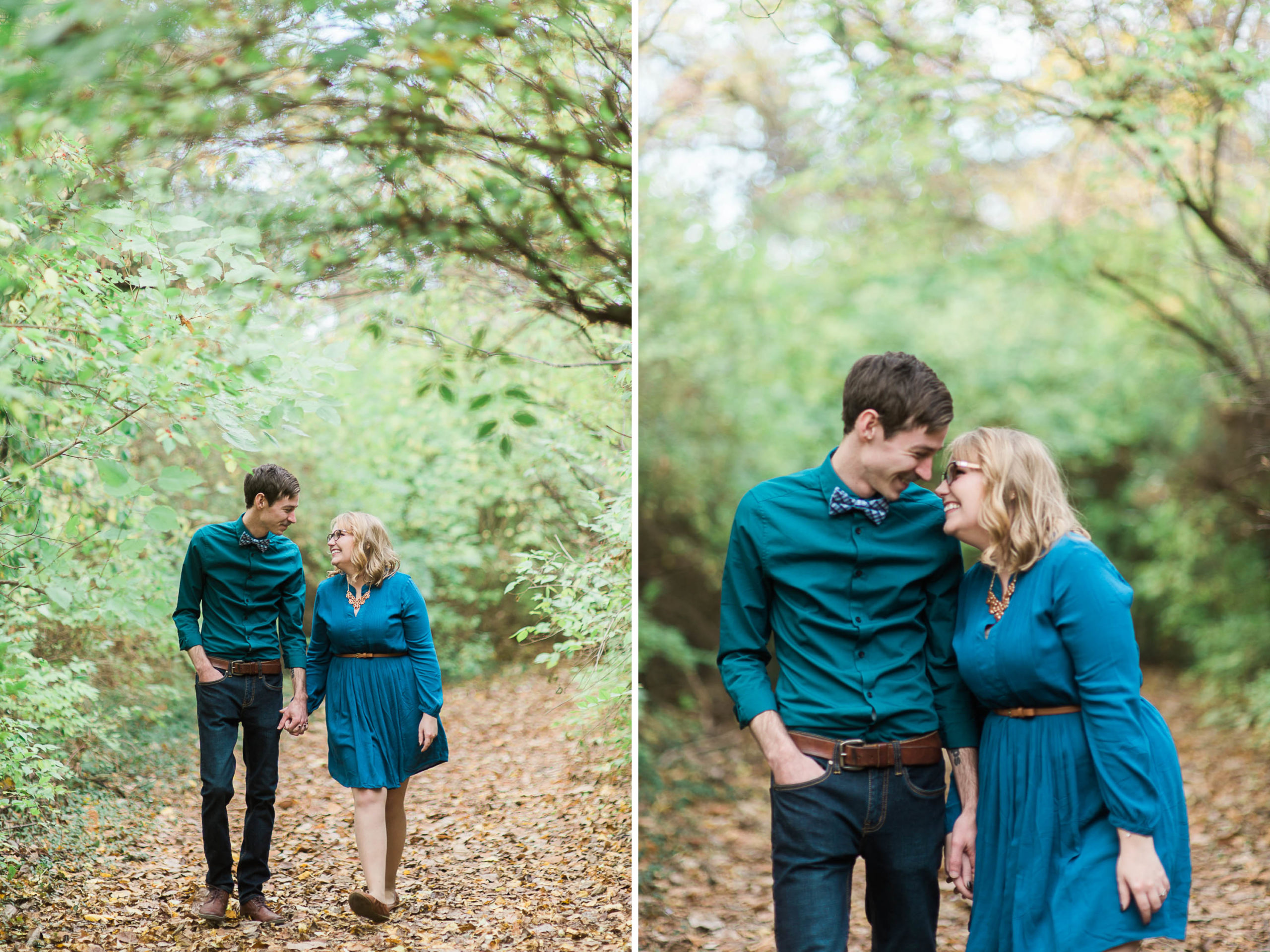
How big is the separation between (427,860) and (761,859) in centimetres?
263

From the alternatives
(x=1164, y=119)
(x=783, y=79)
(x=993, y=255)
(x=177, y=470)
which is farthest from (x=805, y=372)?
(x=177, y=470)

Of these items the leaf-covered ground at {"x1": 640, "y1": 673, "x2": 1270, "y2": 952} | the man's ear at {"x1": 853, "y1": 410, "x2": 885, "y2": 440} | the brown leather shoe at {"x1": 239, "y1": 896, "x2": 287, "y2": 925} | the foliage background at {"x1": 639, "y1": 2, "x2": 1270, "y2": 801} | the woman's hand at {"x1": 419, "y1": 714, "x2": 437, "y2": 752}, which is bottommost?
the leaf-covered ground at {"x1": 640, "y1": 673, "x2": 1270, "y2": 952}

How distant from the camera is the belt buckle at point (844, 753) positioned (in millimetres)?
2223

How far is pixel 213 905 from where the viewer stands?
2793mm

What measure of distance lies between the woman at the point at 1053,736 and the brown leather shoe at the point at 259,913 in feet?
6.03

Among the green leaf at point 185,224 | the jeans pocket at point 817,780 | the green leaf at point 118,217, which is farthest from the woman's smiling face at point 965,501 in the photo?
the green leaf at point 118,217

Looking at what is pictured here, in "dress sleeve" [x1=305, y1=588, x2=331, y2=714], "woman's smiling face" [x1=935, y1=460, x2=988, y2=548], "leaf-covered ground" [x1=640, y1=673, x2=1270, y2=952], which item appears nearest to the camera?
"woman's smiling face" [x1=935, y1=460, x2=988, y2=548]

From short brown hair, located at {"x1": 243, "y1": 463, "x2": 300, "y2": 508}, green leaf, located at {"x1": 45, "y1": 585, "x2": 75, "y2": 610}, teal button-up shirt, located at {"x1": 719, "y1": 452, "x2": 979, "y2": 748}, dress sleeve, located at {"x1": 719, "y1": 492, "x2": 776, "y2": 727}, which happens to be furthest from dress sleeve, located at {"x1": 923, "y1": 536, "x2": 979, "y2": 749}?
green leaf, located at {"x1": 45, "y1": 585, "x2": 75, "y2": 610}

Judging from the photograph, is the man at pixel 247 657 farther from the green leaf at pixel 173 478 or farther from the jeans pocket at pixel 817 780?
the jeans pocket at pixel 817 780

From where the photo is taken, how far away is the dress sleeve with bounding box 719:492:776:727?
2.33m

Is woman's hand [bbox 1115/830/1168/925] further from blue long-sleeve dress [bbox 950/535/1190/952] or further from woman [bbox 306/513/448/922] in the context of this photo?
woman [bbox 306/513/448/922]

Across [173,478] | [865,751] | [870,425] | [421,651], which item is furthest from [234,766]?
[870,425]

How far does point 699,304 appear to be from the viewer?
24.1 feet

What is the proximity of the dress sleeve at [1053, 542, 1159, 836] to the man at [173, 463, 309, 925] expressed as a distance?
2.05 meters
